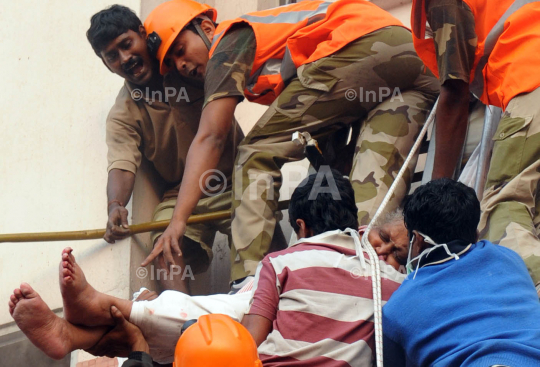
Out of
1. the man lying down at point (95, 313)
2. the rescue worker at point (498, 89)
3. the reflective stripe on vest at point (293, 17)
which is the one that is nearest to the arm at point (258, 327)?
the man lying down at point (95, 313)

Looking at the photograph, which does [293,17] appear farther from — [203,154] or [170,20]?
[203,154]

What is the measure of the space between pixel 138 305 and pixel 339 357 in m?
0.68

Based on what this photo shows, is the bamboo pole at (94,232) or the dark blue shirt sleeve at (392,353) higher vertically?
the dark blue shirt sleeve at (392,353)

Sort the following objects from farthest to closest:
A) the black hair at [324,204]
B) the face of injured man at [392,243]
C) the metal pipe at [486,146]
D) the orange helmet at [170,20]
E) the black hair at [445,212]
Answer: the orange helmet at [170,20], the metal pipe at [486,146], the face of injured man at [392,243], the black hair at [324,204], the black hair at [445,212]

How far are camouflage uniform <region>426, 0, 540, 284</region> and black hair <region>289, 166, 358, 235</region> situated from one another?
1.46 ft

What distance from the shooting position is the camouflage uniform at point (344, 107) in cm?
358

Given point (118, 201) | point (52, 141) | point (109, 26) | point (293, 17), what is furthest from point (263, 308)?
point (52, 141)

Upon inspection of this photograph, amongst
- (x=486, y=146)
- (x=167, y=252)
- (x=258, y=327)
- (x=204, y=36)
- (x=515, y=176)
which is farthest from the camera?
(x=204, y=36)

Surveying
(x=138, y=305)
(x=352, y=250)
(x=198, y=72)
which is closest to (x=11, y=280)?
(x=198, y=72)

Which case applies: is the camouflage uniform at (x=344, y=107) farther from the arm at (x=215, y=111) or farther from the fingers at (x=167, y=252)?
the fingers at (x=167, y=252)

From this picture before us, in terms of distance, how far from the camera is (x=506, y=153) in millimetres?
2861

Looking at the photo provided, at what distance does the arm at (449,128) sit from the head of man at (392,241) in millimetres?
261

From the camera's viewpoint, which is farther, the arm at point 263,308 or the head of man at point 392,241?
the head of man at point 392,241

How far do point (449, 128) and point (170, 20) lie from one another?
1635 mm
